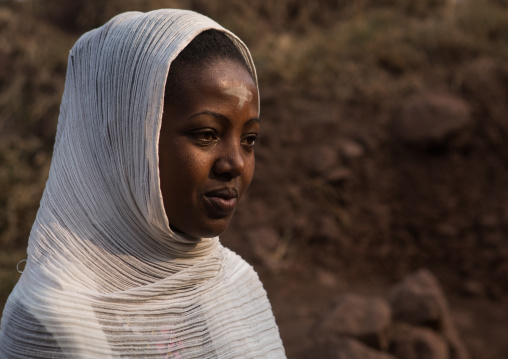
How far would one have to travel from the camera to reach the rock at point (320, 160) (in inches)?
248

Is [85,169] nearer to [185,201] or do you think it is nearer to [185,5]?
[185,201]

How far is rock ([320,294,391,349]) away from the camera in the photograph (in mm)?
4156

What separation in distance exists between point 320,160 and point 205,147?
4627 mm

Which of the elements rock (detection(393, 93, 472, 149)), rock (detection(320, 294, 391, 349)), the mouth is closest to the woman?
the mouth

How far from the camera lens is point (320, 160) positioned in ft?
20.7

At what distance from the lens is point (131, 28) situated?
182 centimetres

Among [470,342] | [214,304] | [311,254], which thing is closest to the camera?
[214,304]

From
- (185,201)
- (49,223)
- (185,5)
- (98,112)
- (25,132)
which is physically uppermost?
(185,5)

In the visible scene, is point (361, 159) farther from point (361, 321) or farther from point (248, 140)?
point (248, 140)

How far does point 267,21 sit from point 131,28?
7.20m

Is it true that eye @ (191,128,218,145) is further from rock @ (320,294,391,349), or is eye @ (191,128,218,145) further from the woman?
rock @ (320,294,391,349)

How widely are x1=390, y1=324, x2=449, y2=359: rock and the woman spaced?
262 cm

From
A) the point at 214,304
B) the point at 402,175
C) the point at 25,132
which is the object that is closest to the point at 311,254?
the point at 402,175

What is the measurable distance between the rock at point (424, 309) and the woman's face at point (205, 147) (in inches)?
115
